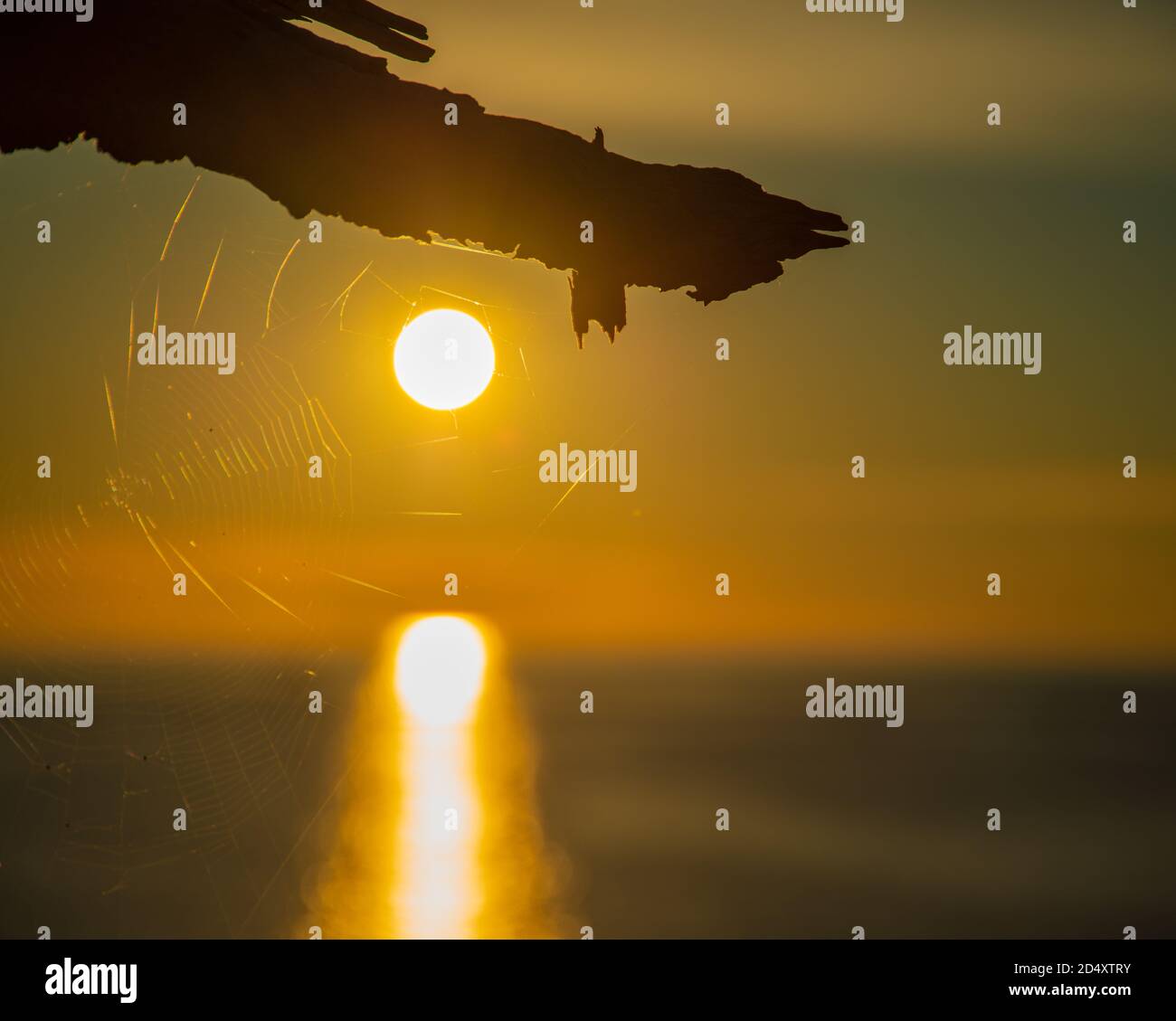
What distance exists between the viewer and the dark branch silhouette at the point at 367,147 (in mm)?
3914

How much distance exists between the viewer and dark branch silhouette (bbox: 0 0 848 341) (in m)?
3.91

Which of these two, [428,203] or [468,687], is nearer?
[428,203]

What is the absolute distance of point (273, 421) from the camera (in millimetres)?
6676

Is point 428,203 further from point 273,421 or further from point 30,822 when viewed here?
point 30,822

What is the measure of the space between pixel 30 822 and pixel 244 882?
18.0 meters

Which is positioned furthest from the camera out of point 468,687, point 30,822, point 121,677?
point 468,687

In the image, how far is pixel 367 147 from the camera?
13.0 feet

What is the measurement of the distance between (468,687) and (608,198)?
527ft

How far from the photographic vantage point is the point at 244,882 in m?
60.1

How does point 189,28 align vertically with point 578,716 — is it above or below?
above
